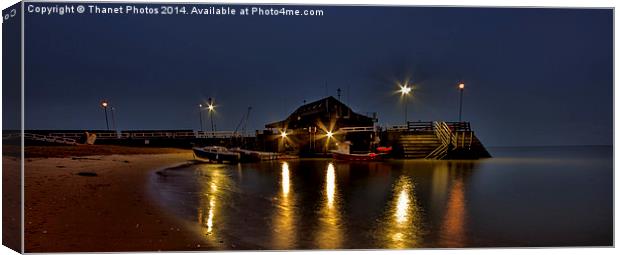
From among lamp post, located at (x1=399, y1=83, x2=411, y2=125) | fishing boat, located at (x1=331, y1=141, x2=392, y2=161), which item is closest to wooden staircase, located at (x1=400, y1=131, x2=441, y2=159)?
fishing boat, located at (x1=331, y1=141, x2=392, y2=161)

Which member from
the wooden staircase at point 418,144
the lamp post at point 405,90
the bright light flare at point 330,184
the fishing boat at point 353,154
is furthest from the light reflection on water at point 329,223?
the fishing boat at point 353,154

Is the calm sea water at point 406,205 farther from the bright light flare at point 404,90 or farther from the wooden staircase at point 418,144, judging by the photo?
the bright light flare at point 404,90

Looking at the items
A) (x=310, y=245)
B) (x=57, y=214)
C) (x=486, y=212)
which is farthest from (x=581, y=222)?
(x=57, y=214)

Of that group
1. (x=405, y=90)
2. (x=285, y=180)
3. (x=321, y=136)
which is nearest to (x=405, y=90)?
(x=405, y=90)

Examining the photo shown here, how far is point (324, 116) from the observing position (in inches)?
490

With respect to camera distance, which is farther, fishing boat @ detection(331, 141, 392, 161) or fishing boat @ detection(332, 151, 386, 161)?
fishing boat @ detection(332, 151, 386, 161)

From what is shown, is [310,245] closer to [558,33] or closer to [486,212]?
[486,212]

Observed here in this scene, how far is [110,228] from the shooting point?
7.43 meters

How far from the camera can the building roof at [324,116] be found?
1074 centimetres

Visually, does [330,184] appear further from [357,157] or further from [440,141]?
[357,157]

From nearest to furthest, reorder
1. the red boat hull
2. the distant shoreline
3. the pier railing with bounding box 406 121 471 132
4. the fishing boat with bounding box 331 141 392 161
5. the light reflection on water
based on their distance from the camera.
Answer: the light reflection on water → the distant shoreline → the pier railing with bounding box 406 121 471 132 → the fishing boat with bounding box 331 141 392 161 → the red boat hull

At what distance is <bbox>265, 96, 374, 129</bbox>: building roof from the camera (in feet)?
35.2

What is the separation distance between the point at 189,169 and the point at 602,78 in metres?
11.5

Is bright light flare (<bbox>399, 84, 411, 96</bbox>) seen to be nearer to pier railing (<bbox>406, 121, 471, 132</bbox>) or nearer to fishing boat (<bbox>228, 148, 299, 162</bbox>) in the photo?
pier railing (<bbox>406, 121, 471, 132</bbox>)
